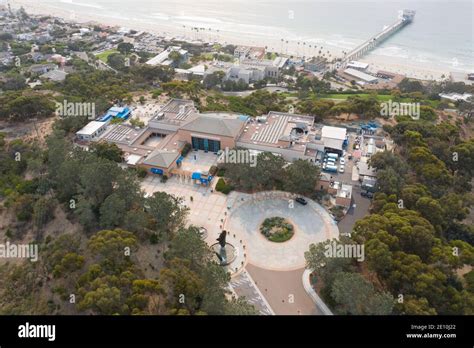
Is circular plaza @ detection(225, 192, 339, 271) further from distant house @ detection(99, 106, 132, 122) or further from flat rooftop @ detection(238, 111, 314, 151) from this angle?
distant house @ detection(99, 106, 132, 122)

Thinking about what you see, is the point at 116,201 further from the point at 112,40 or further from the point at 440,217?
the point at 112,40

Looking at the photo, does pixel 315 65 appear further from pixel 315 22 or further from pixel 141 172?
pixel 141 172

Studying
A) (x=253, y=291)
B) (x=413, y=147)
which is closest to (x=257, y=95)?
(x=413, y=147)

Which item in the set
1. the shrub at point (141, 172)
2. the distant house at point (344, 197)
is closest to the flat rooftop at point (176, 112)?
the shrub at point (141, 172)

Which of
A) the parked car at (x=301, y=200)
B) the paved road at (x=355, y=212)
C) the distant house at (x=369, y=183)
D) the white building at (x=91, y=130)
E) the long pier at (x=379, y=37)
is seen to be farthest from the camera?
the long pier at (x=379, y=37)

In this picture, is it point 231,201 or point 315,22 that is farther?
point 315,22

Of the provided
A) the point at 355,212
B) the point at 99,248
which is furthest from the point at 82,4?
the point at 355,212

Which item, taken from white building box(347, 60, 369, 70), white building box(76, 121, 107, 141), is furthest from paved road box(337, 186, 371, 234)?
white building box(347, 60, 369, 70)

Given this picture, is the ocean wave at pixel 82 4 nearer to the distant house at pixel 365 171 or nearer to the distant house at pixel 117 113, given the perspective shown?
the distant house at pixel 117 113
